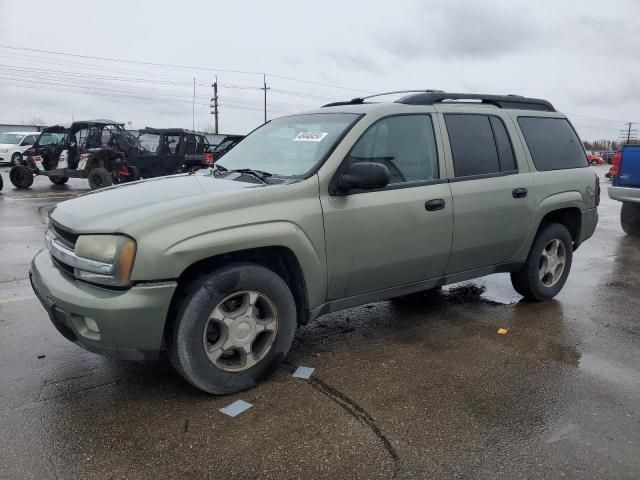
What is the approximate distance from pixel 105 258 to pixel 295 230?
1.10 metres

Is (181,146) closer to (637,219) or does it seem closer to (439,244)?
(637,219)

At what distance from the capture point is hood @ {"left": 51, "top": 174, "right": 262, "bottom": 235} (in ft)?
9.64

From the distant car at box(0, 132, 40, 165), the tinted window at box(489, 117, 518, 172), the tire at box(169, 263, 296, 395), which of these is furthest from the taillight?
the distant car at box(0, 132, 40, 165)

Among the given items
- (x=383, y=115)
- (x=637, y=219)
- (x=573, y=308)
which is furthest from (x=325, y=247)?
(x=637, y=219)

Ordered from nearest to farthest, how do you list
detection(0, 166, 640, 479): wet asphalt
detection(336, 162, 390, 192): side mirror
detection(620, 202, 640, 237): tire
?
detection(0, 166, 640, 479): wet asphalt < detection(336, 162, 390, 192): side mirror < detection(620, 202, 640, 237): tire

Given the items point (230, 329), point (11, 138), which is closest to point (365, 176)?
point (230, 329)

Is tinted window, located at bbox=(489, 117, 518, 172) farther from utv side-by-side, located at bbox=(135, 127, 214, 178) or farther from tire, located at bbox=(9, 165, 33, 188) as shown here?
tire, located at bbox=(9, 165, 33, 188)

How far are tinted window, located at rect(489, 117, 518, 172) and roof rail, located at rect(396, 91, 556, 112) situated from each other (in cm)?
24

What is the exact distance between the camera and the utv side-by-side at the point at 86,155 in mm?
15188

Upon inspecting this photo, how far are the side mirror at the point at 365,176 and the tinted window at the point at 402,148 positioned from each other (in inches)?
8.9

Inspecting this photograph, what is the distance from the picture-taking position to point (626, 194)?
8898 millimetres

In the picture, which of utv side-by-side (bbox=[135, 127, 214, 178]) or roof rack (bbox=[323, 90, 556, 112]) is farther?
utv side-by-side (bbox=[135, 127, 214, 178])

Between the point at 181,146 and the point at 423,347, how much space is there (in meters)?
13.7

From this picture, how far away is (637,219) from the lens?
31.2 feet
